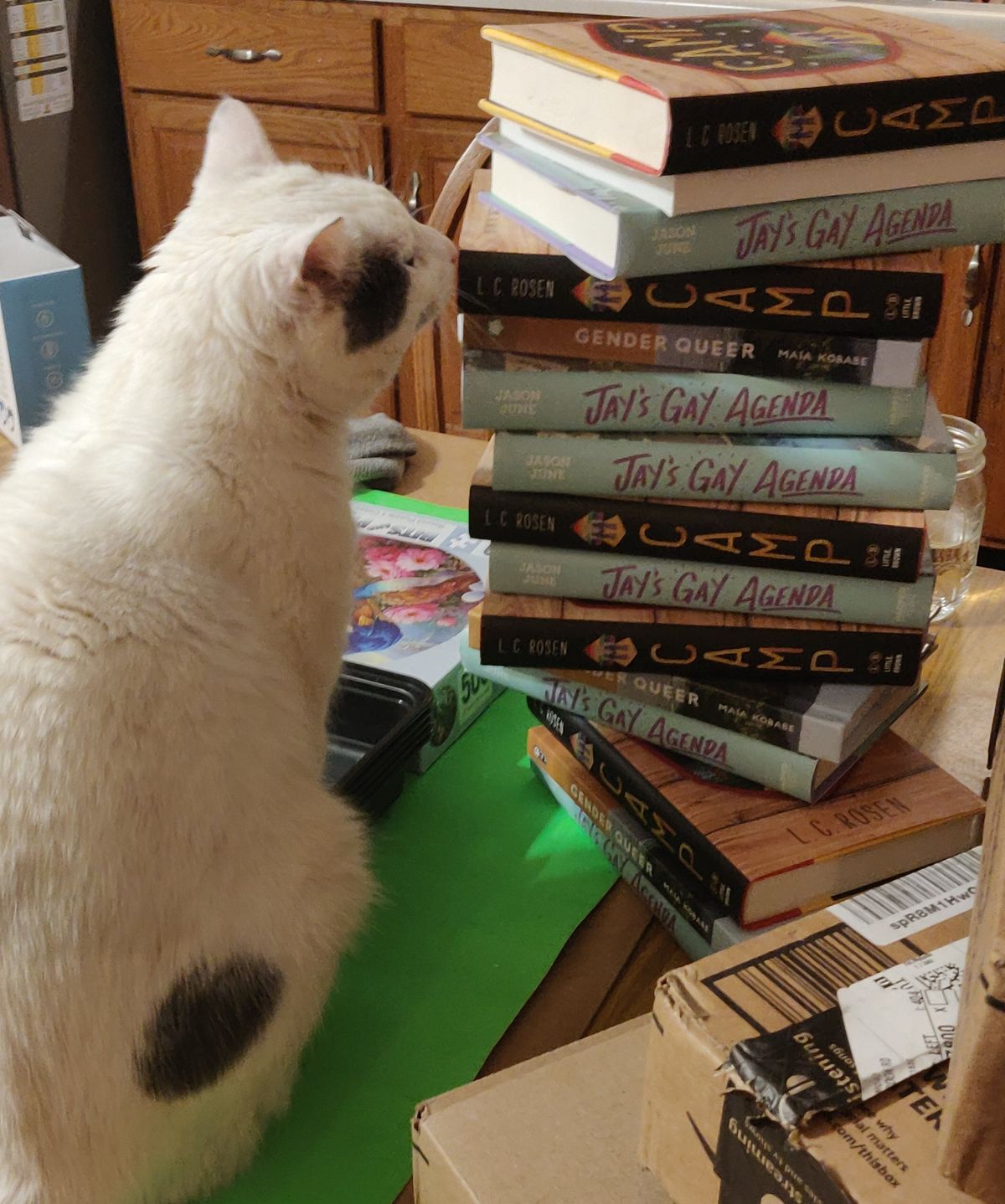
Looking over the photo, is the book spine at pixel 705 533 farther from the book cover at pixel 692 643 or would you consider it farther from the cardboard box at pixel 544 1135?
the cardboard box at pixel 544 1135

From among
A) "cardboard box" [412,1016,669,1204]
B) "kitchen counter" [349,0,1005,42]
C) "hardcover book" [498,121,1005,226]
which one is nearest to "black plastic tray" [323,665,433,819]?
"cardboard box" [412,1016,669,1204]

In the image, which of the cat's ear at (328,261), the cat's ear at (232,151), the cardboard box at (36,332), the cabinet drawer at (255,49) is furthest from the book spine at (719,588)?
the cabinet drawer at (255,49)

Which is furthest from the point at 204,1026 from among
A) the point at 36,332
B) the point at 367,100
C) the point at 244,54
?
the point at 244,54

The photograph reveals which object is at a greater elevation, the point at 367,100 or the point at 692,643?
the point at 367,100

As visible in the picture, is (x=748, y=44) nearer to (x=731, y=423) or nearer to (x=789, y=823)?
(x=731, y=423)

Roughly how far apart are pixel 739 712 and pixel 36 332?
80cm

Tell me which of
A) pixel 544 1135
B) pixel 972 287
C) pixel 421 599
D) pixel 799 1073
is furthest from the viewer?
pixel 972 287

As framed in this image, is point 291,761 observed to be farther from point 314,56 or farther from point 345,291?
point 314,56

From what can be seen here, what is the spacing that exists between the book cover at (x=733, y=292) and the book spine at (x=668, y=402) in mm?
34

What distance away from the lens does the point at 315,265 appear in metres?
0.76

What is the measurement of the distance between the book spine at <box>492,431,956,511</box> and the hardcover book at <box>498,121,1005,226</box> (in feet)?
0.48

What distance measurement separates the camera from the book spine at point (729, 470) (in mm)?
717

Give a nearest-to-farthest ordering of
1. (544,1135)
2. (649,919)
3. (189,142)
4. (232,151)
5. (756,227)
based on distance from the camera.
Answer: (544,1135) < (756,227) < (649,919) < (232,151) < (189,142)

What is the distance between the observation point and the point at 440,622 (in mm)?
1002
